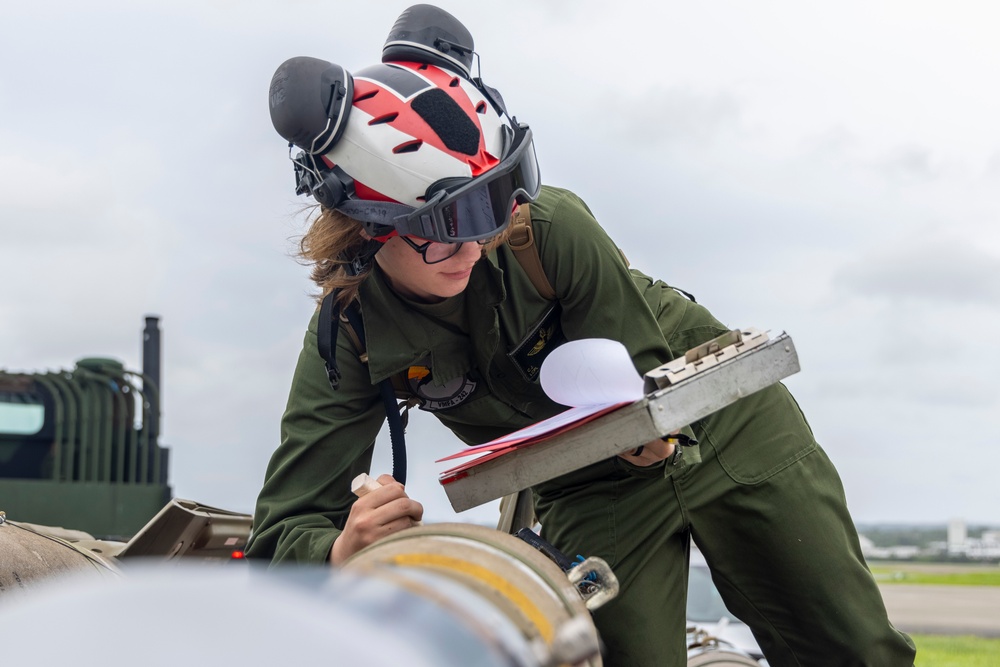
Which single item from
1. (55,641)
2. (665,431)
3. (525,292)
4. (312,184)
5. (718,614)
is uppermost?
(312,184)

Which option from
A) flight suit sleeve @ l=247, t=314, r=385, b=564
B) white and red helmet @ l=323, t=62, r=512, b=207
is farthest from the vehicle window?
white and red helmet @ l=323, t=62, r=512, b=207

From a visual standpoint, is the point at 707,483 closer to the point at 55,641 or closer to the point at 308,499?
the point at 308,499

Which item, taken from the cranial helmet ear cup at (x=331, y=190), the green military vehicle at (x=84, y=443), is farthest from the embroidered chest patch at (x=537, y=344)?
the green military vehicle at (x=84, y=443)

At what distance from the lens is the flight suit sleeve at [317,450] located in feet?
7.07

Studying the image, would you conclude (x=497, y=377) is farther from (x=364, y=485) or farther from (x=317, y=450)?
(x=364, y=485)

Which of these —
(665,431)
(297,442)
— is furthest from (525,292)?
(665,431)

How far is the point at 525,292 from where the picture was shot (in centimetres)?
225

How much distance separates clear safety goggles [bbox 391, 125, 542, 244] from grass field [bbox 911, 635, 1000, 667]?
7798 millimetres

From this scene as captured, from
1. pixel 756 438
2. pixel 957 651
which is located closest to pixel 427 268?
pixel 756 438

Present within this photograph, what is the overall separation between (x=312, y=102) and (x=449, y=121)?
0.85ft

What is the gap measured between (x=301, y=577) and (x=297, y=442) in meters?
1.31

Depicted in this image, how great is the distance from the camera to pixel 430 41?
7.30 ft

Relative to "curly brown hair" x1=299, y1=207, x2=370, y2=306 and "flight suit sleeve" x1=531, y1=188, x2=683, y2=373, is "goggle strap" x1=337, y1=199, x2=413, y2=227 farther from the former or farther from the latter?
"flight suit sleeve" x1=531, y1=188, x2=683, y2=373

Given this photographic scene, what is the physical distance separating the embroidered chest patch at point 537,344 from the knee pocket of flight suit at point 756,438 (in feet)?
1.41
